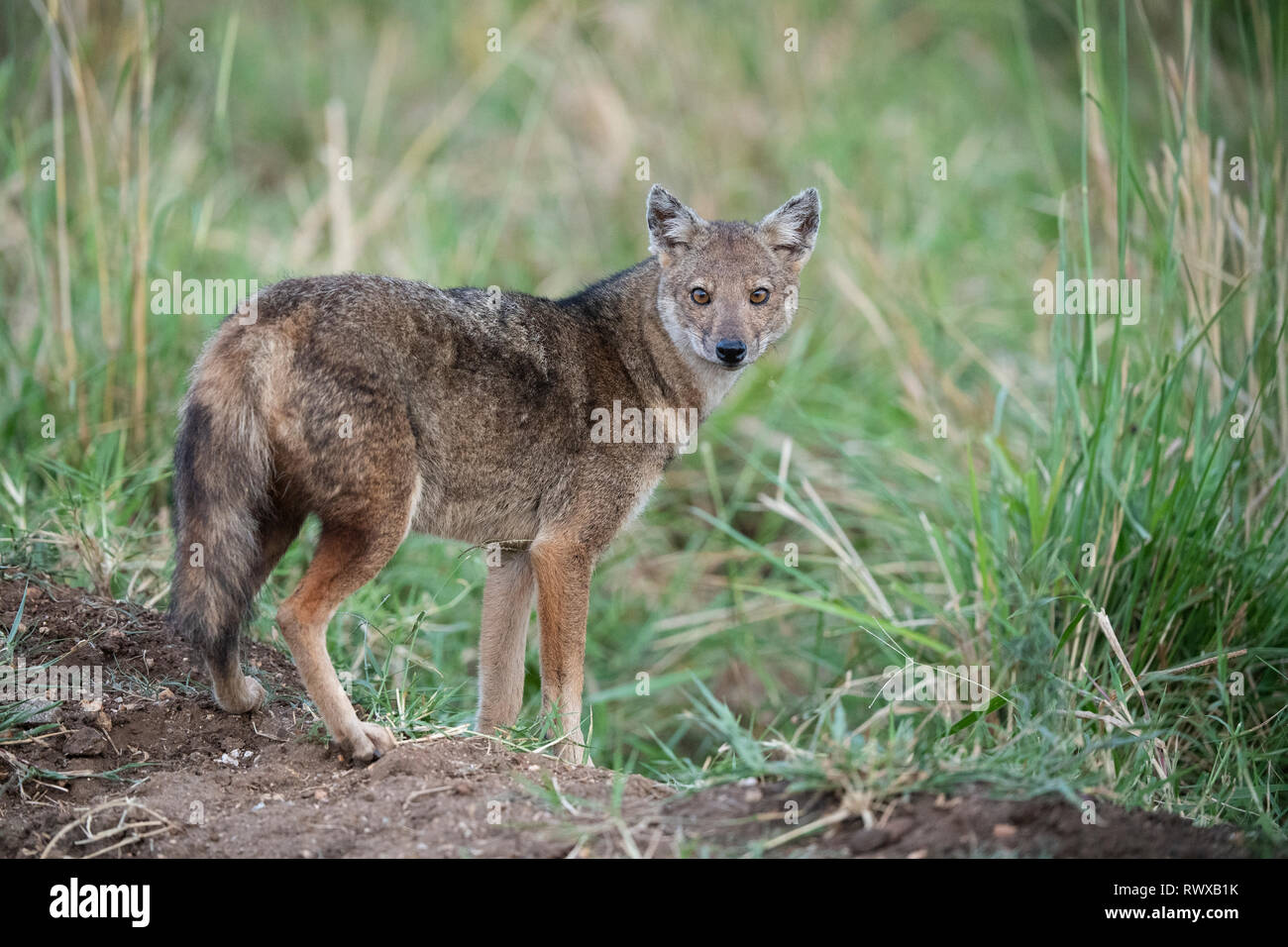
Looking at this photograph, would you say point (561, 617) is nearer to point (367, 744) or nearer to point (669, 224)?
point (367, 744)

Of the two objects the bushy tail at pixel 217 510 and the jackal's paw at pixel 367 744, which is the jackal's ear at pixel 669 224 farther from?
the jackal's paw at pixel 367 744

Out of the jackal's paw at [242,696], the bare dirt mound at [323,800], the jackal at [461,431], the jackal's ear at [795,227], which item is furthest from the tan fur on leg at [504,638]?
the jackal's ear at [795,227]

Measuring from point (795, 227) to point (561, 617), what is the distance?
2.25 metres

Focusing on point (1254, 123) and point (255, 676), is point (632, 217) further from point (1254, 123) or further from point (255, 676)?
point (255, 676)

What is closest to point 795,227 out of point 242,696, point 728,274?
point 728,274

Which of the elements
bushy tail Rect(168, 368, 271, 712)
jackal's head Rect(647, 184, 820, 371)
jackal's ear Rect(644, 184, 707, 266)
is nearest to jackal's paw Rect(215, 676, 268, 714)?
bushy tail Rect(168, 368, 271, 712)

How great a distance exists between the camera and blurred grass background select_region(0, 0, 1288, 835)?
5137 millimetres

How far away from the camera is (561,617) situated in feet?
17.3

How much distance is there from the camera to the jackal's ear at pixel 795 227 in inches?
237

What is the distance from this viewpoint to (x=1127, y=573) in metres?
5.31

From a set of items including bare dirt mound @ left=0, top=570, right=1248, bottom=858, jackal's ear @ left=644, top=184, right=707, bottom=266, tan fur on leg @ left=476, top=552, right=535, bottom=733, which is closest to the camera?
bare dirt mound @ left=0, top=570, right=1248, bottom=858

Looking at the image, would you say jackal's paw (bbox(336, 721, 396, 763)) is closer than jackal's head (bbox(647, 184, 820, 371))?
Yes

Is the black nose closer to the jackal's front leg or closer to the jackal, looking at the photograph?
the jackal
